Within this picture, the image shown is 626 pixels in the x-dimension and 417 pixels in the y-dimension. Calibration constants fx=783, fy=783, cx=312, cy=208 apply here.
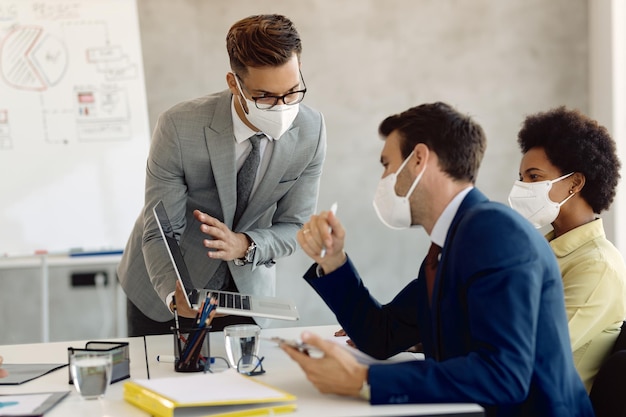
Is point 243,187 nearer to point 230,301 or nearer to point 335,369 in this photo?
point 230,301

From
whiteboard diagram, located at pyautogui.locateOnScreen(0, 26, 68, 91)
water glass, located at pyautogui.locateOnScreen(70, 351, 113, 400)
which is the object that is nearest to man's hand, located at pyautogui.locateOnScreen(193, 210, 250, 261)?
water glass, located at pyautogui.locateOnScreen(70, 351, 113, 400)

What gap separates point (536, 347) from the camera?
1453 mm

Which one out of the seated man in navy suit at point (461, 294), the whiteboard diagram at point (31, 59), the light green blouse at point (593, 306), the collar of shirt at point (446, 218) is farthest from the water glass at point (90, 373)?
the whiteboard diagram at point (31, 59)

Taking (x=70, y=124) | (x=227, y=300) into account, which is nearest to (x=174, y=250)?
(x=227, y=300)

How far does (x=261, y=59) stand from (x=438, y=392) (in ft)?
3.49

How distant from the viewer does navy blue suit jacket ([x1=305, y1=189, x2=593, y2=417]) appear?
1.37 metres

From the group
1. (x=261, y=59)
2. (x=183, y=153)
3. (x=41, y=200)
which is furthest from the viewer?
Result: (x=41, y=200)

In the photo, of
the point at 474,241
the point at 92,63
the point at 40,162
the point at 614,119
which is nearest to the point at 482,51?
the point at 614,119

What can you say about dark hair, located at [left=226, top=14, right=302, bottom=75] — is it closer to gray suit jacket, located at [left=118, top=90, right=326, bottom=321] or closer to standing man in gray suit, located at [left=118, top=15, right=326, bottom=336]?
standing man in gray suit, located at [left=118, top=15, right=326, bottom=336]

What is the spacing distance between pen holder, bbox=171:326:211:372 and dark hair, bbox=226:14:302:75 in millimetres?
756

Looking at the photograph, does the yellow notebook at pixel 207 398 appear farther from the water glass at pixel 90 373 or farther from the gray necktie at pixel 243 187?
the gray necktie at pixel 243 187

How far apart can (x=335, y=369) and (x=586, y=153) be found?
1042 millimetres

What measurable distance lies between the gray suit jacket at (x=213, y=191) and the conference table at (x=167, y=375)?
242mm

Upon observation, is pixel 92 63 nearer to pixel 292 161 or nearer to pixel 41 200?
pixel 41 200
